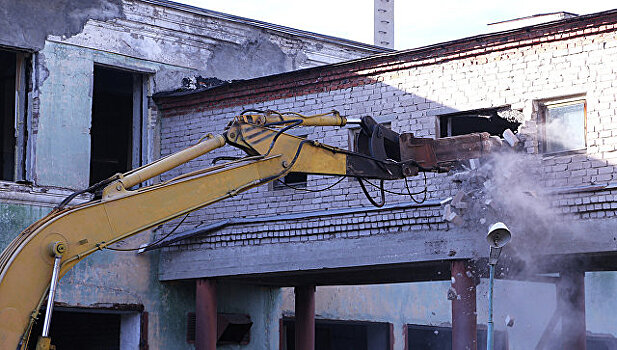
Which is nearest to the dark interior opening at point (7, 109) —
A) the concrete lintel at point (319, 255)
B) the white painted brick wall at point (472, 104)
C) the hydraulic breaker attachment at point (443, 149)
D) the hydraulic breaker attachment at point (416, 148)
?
the white painted brick wall at point (472, 104)

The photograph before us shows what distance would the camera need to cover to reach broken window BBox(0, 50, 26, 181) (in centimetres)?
1723

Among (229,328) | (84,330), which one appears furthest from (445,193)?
(84,330)

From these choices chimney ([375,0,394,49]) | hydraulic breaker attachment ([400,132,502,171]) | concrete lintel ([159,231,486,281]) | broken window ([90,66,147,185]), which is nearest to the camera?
hydraulic breaker attachment ([400,132,502,171])

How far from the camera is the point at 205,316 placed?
17344 mm

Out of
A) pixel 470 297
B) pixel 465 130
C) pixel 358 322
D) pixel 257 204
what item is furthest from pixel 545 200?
pixel 358 322

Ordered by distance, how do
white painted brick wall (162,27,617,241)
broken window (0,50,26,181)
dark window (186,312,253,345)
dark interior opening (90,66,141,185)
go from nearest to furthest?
1. white painted brick wall (162,27,617,241)
2. broken window (0,50,26,181)
3. dark window (186,312,253,345)
4. dark interior opening (90,66,141,185)

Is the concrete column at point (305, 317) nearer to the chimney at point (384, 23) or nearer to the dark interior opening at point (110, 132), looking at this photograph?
the dark interior opening at point (110, 132)

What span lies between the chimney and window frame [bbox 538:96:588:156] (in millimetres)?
18366

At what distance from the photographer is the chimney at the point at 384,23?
32812mm

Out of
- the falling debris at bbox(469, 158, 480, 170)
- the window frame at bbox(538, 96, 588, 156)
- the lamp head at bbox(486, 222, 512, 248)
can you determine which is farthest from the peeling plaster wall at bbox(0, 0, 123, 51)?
the lamp head at bbox(486, 222, 512, 248)

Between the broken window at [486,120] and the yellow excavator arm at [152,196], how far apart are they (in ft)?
8.38

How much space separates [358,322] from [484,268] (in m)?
7.30

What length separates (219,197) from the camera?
11.5 meters

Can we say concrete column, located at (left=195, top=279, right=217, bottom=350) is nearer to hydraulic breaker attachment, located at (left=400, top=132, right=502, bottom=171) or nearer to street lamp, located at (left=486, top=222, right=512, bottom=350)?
hydraulic breaker attachment, located at (left=400, top=132, right=502, bottom=171)
